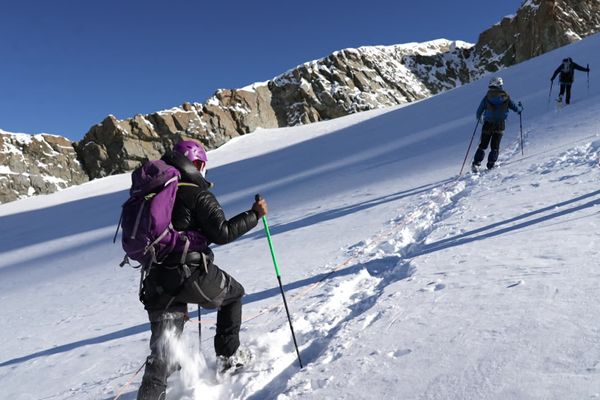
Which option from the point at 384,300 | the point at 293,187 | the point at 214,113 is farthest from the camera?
the point at 214,113

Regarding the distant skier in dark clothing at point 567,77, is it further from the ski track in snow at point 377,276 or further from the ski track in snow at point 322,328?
the ski track in snow at point 322,328

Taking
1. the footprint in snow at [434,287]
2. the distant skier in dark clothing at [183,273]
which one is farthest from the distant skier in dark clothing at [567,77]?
the distant skier in dark clothing at [183,273]

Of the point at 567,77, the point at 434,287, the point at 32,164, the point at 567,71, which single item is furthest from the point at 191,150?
the point at 32,164

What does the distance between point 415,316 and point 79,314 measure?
4.76m

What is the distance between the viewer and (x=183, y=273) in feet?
9.37

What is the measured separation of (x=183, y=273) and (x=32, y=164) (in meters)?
158

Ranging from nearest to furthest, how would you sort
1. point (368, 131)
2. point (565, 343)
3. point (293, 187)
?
point (565, 343) → point (293, 187) → point (368, 131)

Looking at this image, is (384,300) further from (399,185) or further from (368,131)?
(368,131)

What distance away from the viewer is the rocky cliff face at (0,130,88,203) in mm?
131125

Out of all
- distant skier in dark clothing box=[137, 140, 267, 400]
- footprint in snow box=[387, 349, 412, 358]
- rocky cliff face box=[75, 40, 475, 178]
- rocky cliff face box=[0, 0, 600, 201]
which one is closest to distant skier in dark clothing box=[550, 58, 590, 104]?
footprint in snow box=[387, 349, 412, 358]

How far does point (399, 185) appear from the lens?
1016 cm

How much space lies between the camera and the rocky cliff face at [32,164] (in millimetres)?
131125

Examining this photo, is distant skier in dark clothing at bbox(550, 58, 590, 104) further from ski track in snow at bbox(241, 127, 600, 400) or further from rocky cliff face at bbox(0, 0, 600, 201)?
rocky cliff face at bbox(0, 0, 600, 201)

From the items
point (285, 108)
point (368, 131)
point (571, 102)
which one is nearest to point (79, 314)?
point (571, 102)
